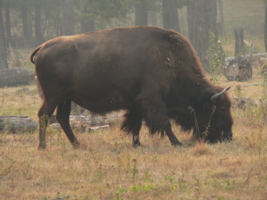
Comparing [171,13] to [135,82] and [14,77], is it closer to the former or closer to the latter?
[14,77]

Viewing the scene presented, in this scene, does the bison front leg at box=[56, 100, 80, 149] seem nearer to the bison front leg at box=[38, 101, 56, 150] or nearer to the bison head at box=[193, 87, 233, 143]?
the bison front leg at box=[38, 101, 56, 150]

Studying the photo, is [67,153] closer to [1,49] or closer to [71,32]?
[1,49]

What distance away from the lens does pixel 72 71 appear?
786 centimetres

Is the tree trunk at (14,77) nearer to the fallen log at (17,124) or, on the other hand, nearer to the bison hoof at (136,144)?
the fallen log at (17,124)

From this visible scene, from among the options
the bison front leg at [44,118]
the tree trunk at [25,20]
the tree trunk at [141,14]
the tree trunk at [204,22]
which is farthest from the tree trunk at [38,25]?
the bison front leg at [44,118]

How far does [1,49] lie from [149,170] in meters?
16.8

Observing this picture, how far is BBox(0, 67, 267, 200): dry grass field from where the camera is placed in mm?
5109

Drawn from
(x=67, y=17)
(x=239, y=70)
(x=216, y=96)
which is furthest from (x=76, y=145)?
(x=67, y=17)

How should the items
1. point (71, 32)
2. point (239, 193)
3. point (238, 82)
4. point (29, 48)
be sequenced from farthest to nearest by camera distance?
point (29, 48) → point (71, 32) → point (238, 82) → point (239, 193)

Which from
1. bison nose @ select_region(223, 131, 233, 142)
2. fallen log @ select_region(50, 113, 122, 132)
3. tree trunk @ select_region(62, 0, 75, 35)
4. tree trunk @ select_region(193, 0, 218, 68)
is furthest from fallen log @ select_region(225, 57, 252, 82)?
tree trunk @ select_region(62, 0, 75, 35)

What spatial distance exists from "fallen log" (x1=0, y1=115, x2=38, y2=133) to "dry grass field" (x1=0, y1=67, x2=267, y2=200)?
0.22 metres

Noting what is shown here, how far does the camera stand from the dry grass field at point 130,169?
16.8ft

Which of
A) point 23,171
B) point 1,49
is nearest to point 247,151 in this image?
point 23,171

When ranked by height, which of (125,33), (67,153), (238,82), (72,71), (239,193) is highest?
(125,33)
